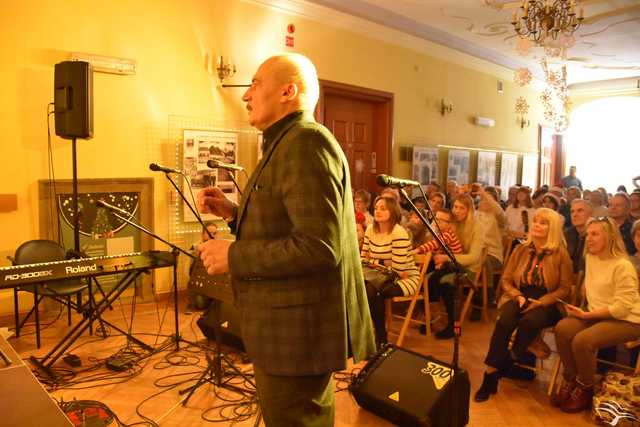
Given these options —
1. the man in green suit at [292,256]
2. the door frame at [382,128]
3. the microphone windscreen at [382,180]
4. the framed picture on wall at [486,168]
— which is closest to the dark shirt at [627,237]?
the door frame at [382,128]

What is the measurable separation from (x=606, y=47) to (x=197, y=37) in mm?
6927

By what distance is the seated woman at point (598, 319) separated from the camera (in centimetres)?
279

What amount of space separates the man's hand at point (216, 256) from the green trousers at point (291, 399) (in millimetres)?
306

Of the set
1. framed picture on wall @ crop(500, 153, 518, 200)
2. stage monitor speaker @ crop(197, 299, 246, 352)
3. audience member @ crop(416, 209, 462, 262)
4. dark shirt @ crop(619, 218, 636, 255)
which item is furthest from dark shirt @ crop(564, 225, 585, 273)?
framed picture on wall @ crop(500, 153, 518, 200)

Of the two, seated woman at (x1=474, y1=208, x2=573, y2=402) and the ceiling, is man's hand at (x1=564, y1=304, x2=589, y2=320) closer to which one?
seated woman at (x1=474, y1=208, x2=573, y2=402)

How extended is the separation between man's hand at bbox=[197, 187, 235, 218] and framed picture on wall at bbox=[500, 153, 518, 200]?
878 cm

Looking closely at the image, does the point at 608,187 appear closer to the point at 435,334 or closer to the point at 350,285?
the point at 435,334

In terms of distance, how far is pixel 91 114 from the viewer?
375cm

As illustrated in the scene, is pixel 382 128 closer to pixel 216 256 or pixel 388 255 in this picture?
pixel 388 255

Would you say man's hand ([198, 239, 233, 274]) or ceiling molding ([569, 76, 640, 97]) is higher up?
ceiling molding ([569, 76, 640, 97])

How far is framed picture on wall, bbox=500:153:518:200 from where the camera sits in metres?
9.65

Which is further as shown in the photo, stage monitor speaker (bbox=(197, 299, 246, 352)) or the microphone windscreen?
stage monitor speaker (bbox=(197, 299, 246, 352))

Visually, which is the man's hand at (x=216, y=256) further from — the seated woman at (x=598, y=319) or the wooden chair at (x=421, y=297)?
the wooden chair at (x=421, y=297)

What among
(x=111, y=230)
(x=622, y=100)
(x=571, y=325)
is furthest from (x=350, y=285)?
(x=622, y=100)
